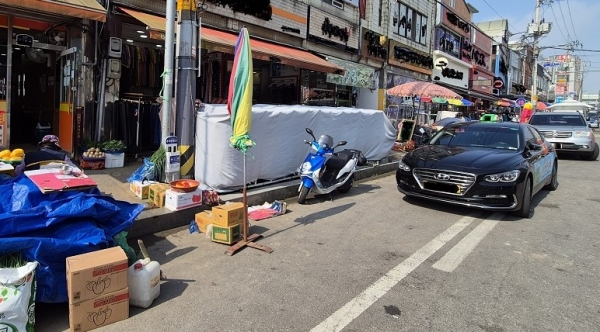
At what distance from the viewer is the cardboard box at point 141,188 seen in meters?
5.97

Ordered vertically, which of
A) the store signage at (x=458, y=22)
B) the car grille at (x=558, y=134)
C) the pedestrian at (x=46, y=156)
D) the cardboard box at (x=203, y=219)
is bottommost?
the cardboard box at (x=203, y=219)

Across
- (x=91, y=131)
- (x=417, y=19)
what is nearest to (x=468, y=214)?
(x=91, y=131)

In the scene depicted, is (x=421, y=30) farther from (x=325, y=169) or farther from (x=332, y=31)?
(x=325, y=169)

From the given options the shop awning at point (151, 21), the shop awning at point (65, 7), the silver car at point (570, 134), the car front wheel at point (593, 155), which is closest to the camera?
the shop awning at point (65, 7)

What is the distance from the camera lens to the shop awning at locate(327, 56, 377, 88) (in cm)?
1567

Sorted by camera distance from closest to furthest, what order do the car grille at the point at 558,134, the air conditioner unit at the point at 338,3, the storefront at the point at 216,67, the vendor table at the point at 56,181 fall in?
the vendor table at the point at 56,181 < the storefront at the point at 216,67 < the car grille at the point at 558,134 < the air conditioner unit at the point at 338,3

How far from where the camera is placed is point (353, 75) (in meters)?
16.8

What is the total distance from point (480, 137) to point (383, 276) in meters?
4.49

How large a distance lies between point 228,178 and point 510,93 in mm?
43823

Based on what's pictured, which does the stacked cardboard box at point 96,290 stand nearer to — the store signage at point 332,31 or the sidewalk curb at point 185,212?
the sidewalk curb at point 185,212

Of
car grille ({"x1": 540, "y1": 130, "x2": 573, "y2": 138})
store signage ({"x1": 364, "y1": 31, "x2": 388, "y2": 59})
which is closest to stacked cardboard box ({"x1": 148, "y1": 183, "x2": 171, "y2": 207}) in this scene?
car grille ({"x1": 540, "y1": 130, "x2": 573, "y2": 138})

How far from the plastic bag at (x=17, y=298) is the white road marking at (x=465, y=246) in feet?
11.9

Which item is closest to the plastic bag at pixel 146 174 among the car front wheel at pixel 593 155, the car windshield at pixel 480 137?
the car windshield at pixel 480 137

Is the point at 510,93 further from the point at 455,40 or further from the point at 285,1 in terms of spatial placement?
the point at 285,1
